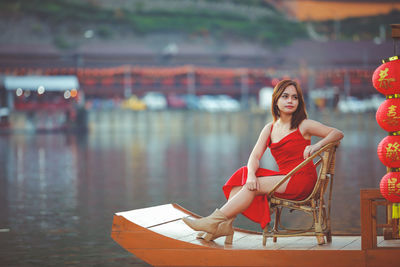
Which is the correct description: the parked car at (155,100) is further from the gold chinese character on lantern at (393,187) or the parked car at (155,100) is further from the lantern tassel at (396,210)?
the gold chinese character on lantern at (393,187)

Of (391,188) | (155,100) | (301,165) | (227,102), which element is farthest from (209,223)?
(227,102)

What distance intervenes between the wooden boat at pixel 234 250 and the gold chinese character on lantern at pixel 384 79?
1210 mm

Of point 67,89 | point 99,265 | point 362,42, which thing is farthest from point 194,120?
point 99,265

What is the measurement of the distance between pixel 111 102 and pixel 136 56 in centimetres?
844

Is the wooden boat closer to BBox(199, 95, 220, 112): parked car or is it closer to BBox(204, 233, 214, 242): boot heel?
BBox(204, 233, 214, 242): boot heel

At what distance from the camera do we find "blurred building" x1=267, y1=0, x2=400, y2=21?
97.8m

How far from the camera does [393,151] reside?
562cm

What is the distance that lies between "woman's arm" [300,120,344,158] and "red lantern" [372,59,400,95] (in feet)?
1.61

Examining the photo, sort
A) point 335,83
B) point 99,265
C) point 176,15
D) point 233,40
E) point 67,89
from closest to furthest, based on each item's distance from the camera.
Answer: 1. point 99,265
2. point 67,89
3. point 335,83
4. point 233,40
5. point 176,15

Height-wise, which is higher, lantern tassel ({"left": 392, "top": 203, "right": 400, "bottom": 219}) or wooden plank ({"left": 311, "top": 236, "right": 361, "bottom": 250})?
lantern tassel ({"left": 392, "top": 203, "right": 400, "bottom": 219})

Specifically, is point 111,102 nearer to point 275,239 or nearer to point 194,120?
point 194,120

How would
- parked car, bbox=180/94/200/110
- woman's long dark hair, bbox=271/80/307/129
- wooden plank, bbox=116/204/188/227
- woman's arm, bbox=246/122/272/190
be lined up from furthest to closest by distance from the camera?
parked car, bbox=180/94/200/110
woman's long dark hair, bbox=271/80/307/129
wooden plank, bbox=116/204/188/227
woman's arm, bbox=246/122/272/190

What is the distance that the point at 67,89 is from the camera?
1804 inches

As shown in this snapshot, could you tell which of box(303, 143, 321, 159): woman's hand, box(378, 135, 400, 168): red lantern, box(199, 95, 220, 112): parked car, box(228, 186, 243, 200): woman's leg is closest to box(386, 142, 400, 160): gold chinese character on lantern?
box(378, 135, 400, 168): red lantern
